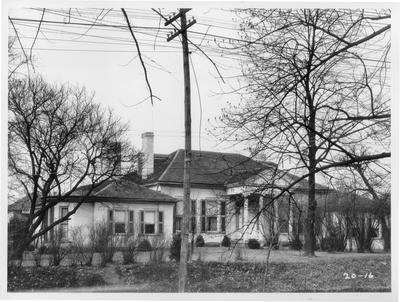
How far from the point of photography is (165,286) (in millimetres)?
13375

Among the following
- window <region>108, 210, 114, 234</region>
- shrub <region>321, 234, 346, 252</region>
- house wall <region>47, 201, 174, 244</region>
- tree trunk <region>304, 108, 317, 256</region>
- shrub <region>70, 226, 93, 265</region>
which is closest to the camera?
tree trunk <region>304, 108, 317, 256</region>

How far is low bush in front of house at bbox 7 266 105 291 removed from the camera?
41.9 ft

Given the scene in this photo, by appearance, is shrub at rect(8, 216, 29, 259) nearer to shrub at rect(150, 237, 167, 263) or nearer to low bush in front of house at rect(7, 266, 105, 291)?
low bush in front of house at rect(7, 266, 105, 291)

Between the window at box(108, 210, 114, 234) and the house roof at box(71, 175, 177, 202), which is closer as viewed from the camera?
the house roof at box(71, 175, 177, 202)

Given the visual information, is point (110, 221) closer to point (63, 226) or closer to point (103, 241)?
point (103, 241)

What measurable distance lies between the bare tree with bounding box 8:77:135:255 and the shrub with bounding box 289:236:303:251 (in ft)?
21.3

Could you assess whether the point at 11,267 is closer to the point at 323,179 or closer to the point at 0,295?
the point at 0,295

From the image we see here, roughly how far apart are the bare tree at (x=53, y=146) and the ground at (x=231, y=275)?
1679mm

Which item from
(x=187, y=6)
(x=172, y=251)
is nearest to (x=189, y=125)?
(x=187, y=6)

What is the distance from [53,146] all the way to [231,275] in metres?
5.72

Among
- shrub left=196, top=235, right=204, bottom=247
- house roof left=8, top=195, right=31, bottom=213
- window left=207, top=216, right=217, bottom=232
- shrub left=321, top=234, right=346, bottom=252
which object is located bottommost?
shrub left=196, top=235, right=204, bottom=247

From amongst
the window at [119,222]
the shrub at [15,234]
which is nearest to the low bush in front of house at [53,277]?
the shrub at [15,234]

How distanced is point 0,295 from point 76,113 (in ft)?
23.8

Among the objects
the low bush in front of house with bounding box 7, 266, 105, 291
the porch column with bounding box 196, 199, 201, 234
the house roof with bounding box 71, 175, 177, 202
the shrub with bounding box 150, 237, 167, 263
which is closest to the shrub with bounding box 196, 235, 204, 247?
the porch column with bounding box 196, 199, 201, 234
